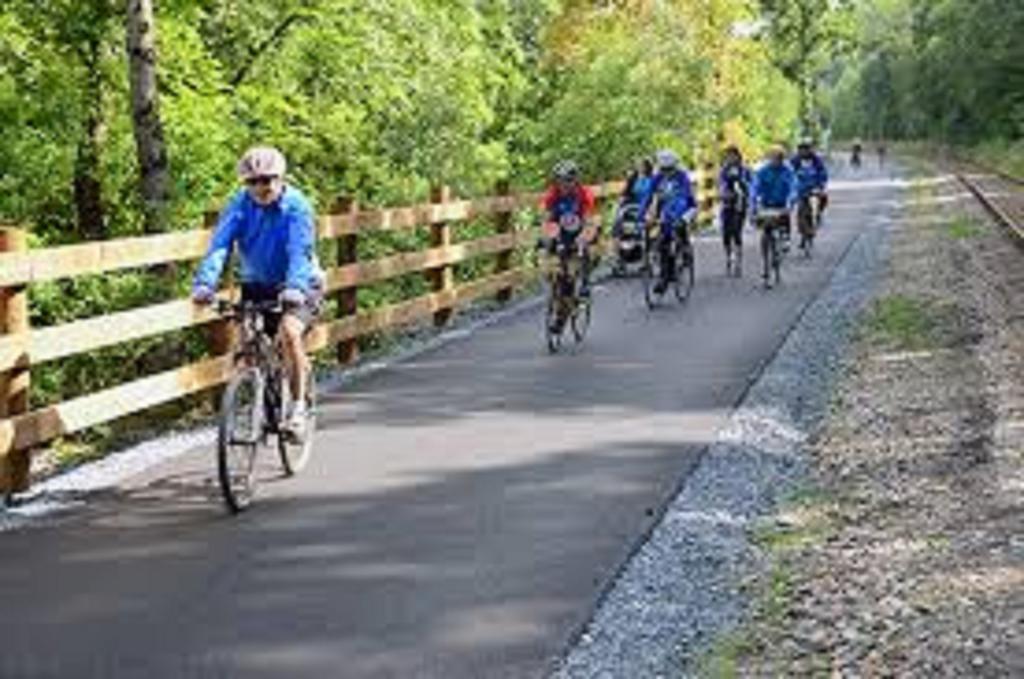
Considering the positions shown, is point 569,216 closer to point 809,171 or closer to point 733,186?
point 733,186

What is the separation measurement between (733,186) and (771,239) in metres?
1.52

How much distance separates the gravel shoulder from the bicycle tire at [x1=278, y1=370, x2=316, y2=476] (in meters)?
2.70

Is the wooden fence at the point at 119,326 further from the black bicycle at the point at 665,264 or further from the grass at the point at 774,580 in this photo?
the black bicycle at the point at 665,264

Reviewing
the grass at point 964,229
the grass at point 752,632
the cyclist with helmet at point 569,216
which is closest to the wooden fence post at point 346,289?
the cyclist with helmet at point 569,216

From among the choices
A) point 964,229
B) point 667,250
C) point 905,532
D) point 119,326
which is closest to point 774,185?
point 667,250

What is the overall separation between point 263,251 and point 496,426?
278cm

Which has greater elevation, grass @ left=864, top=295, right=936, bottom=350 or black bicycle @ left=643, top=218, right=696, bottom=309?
black bicycle @ left=643, top=218, right=696, bottom=309

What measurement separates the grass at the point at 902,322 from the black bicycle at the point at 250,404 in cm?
777

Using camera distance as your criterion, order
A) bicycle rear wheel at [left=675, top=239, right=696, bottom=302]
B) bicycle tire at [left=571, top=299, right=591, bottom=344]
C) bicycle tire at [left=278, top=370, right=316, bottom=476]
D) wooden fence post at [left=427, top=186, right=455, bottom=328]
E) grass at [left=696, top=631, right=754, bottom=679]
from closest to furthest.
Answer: grass at [left=696, top=631, right=754, bottom=679] < bicycle tire at [left=278, top=370, right=316, bottom=476] < bicycle tire at [left=571, top=299, right=591, bottom=344] < wooden fence post at [left=427, top=186, right=455, bottom=328] < bicycle rear wheel at [left=675, top=239, right=696, bottom=302]

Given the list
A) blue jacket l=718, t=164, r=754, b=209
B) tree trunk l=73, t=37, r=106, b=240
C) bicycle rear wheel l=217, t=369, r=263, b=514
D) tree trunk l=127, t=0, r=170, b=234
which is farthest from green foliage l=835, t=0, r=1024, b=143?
bicycle rear wheel l=217, t=369, r=263, b=514

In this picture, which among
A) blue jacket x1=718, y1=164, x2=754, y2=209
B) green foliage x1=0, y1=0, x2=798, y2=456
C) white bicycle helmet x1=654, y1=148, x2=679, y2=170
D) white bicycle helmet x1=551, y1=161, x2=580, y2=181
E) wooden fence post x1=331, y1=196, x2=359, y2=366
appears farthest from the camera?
blue jacket x1=718, y1=164, x2=754, y2=209

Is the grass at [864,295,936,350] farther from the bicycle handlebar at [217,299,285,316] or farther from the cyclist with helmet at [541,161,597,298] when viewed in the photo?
the bicycle handlebar at [217,299,285,316]

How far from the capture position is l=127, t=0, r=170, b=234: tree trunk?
1348 cm

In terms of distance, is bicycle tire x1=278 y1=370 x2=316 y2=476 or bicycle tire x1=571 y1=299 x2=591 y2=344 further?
bicycle tire x1=571 y1=299 x2=591 y2=344
